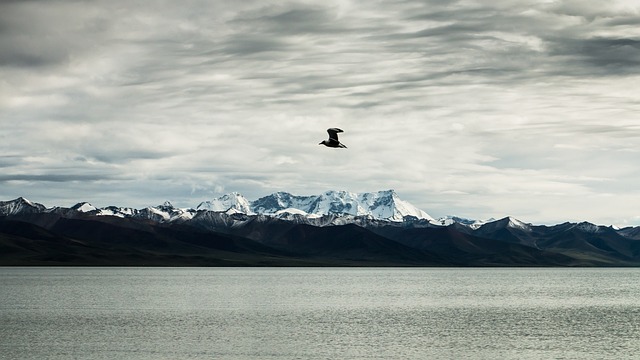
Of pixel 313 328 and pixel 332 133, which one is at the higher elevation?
pixel 332 133

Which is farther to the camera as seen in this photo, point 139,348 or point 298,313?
point 298,313

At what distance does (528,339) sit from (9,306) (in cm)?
8672

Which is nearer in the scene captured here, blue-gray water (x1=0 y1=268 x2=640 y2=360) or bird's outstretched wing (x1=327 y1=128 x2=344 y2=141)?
bird's outstretched wing (x1=327 y1=128 x2=344 y2=141)

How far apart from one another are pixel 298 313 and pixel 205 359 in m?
53.7

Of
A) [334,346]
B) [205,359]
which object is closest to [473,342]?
[334,346]

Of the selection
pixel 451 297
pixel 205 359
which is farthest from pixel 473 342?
pixel 451 297

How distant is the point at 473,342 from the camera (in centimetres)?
9144

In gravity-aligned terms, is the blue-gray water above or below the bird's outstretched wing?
below

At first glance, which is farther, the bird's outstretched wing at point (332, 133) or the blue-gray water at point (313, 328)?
the blue-gray water at point (313, 328)

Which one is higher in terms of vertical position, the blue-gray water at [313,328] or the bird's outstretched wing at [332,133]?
the bird's outstretched wing at [332,133]

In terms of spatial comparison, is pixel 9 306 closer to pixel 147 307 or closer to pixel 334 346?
pixel 147 307

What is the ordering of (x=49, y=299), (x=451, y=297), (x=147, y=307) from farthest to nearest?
(x=451, y=297) → (x=49, y=299) → (x=147, y=307)

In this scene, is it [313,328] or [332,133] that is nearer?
[332,133]

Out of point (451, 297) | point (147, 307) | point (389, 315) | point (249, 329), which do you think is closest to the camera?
point (249, 329)
